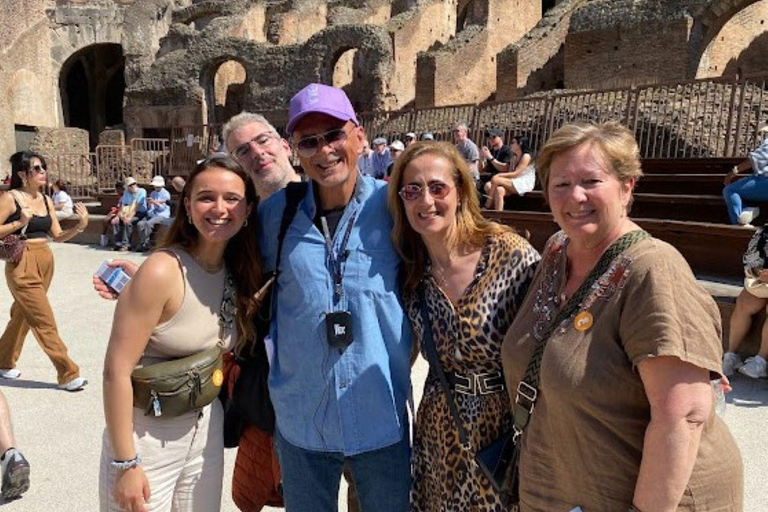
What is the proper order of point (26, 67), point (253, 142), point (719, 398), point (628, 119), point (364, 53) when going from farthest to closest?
1. point (26, 67)
2. point (364, 53)
3. point (628, 119)
4. point (253, 142)
5. point (719, 398)

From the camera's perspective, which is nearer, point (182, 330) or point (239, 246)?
point (182, 330)

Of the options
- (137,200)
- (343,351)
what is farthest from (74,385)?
(137,200)

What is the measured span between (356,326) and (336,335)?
72 mm

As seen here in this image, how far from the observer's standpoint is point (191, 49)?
76.3ft

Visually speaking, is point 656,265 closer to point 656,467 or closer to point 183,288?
point 656,467

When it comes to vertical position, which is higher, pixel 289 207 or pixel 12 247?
pixel 289 207

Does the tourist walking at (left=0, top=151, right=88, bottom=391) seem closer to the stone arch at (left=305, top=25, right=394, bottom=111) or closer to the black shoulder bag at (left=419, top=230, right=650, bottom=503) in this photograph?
the black shoulder bag at (left=419, top=230, right=650, bottom=503)

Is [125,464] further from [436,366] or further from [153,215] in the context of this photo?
[153,215]

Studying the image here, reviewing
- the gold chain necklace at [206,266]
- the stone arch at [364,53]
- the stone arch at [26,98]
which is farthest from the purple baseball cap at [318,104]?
the stone arch at [26,98]

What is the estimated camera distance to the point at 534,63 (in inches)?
789

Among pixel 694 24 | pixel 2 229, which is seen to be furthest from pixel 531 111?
pixel 2 229

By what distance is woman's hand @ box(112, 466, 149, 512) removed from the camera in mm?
2021

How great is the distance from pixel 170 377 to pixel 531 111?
11.7 m

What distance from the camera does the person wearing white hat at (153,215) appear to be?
42.6ft
